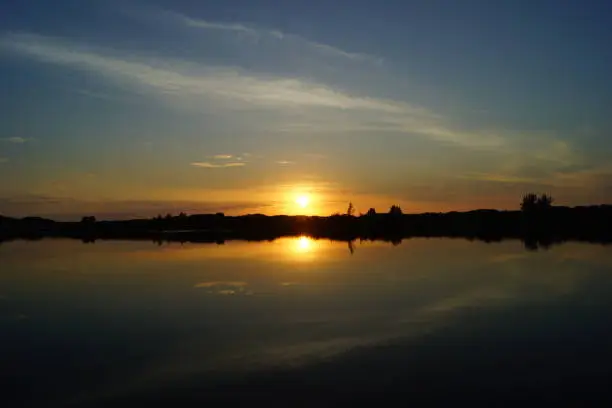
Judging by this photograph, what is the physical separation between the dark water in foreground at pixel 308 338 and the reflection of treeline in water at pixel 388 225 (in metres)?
37.9

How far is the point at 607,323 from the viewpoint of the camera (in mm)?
Answer: 16031

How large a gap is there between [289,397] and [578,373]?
5.52 meters

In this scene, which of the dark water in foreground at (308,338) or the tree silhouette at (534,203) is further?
the tree silhouette at (534,203)

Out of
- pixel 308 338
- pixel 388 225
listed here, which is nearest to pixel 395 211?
pixel 388 225

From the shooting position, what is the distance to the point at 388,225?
95812 mm

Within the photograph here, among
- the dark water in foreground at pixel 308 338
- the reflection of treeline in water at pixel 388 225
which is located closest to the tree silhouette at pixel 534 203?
the reflection of treeline in water at pixel 388 225

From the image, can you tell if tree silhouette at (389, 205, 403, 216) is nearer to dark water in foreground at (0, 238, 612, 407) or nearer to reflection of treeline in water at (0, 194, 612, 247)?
reflection of treeline in water at (0, 194, 612, 247)

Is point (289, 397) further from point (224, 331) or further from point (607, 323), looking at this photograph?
point (607, 323)

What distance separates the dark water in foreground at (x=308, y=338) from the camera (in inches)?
415

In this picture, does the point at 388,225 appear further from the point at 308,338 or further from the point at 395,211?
the point at 308,338

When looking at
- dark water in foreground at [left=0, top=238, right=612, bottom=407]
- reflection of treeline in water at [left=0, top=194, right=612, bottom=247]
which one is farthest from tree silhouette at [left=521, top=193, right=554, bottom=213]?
dark water in foreground at [left=0, top=238, right=612, bottom=407]

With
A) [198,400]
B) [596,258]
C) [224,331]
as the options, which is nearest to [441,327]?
[224,331]

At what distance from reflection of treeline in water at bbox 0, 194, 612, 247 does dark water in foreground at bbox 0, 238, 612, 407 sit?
37.9 m

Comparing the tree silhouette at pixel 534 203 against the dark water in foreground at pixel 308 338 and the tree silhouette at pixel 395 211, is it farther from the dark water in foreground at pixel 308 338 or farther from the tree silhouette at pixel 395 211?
the dark water in foreground at pixel 308 338
